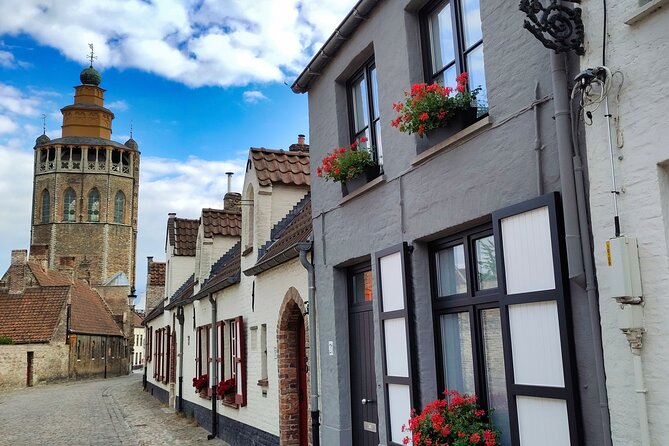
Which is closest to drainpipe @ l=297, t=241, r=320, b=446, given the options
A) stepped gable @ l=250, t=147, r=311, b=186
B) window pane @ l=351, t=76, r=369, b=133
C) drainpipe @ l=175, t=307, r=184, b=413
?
window pane @ l=351, t=76, r=369, b=133

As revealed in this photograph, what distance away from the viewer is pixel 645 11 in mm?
3902

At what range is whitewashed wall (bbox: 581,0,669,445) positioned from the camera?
12.2ft

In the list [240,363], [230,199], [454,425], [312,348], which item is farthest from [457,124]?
[230,199]

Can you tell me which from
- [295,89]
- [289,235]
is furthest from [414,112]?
[289,235]

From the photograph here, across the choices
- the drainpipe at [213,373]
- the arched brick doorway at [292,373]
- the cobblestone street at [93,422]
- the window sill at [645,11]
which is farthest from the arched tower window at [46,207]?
the window sill at [645,11]

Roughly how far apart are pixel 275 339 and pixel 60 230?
76972mm

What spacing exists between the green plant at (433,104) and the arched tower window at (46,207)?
82756mm

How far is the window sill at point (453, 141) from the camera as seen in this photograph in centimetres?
540

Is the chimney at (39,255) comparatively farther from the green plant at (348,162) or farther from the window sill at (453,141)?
the window sill at (453,141)

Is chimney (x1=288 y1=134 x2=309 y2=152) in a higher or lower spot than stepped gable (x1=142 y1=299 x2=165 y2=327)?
higher

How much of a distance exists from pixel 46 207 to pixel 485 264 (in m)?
84.4

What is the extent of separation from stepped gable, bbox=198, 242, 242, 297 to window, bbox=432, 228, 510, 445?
7476 millimetres

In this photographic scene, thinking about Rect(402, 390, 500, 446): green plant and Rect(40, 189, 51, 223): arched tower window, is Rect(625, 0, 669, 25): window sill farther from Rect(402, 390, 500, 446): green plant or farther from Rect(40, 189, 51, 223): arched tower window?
Rect(40, 189, 51, 223): arched tower window

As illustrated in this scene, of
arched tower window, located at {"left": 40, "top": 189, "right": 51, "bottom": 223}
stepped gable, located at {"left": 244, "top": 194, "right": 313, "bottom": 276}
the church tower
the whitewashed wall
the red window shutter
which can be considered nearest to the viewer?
the whitewashed wall
